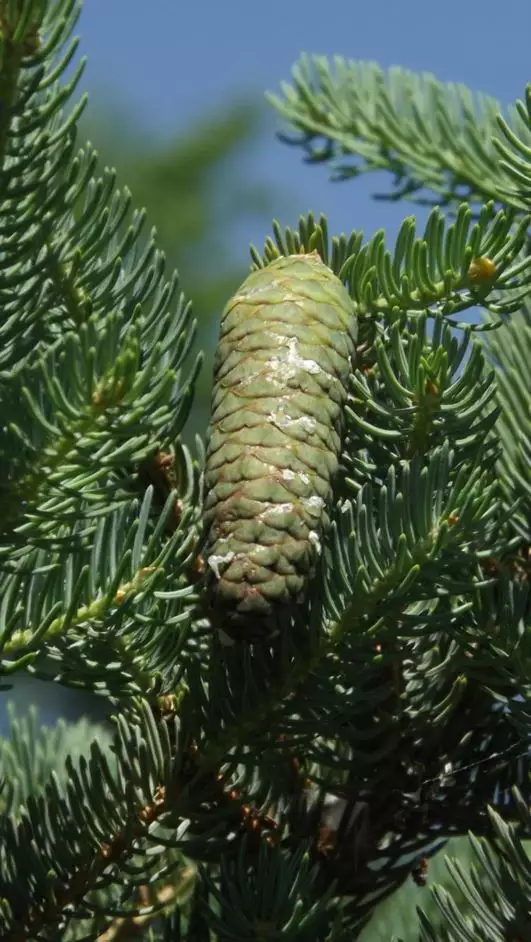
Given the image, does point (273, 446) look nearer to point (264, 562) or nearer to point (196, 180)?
point (264, 562)

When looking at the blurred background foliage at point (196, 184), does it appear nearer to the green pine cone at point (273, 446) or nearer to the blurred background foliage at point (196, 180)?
the blurred background foliage at point (196, 180)

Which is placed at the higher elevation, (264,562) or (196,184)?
(196,184)

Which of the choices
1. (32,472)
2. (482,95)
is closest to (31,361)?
(32,472)

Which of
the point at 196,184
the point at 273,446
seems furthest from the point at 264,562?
the point at 196,184

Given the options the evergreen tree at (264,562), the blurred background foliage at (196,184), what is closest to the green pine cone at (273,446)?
the evergreen tree at (264,562)

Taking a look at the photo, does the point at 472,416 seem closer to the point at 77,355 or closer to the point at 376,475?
the point at 376,475

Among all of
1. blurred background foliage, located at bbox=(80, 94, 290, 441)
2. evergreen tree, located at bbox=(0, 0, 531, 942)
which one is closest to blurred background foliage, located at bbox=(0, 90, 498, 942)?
blurred background foliage, located at bbox=(80, 94, 290, 441)

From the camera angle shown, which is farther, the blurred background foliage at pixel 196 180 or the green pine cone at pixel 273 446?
the blurred background foliage at pixel 196 180
